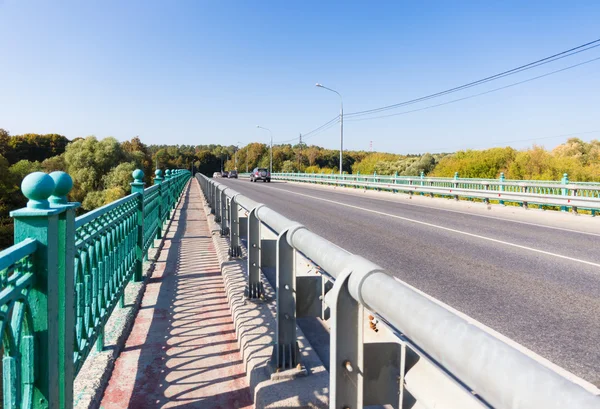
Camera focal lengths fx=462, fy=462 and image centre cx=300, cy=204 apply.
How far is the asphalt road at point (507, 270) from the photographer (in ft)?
14.0

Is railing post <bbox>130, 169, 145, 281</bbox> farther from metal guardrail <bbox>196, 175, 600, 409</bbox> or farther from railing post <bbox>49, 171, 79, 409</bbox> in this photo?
metal guardrail <bbox>196, 175, 600, 409</bbox>

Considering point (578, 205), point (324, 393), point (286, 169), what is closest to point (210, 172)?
point (286, 169)

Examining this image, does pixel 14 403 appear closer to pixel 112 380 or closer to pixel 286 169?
pixel 112 380

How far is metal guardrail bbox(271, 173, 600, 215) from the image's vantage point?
14.3m

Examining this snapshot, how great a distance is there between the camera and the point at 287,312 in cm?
292

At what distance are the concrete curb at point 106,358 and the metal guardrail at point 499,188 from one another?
12850mm

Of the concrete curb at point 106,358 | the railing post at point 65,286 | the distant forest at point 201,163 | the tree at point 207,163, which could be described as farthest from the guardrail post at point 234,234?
the tree at point 207,163

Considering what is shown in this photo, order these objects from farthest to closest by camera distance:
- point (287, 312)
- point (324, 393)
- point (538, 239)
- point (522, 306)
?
point (538, 239) → point (522, 306) → point (287, 312) → point (324, 393)

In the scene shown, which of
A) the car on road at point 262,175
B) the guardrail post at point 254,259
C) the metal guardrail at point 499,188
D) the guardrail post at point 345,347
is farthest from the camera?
the car on road at point 262,175

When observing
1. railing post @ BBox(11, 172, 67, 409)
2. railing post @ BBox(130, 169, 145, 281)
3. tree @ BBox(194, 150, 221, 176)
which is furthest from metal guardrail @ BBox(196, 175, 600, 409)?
tree @ BBox(194, 150, 221, 176)

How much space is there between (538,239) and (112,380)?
9.53 meters

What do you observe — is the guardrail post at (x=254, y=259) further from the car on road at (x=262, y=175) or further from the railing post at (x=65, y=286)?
the car on road at (x=262, y=175)

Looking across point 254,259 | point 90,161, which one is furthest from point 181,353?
point 90,161

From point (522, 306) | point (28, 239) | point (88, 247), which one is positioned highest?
point (28, 239)
